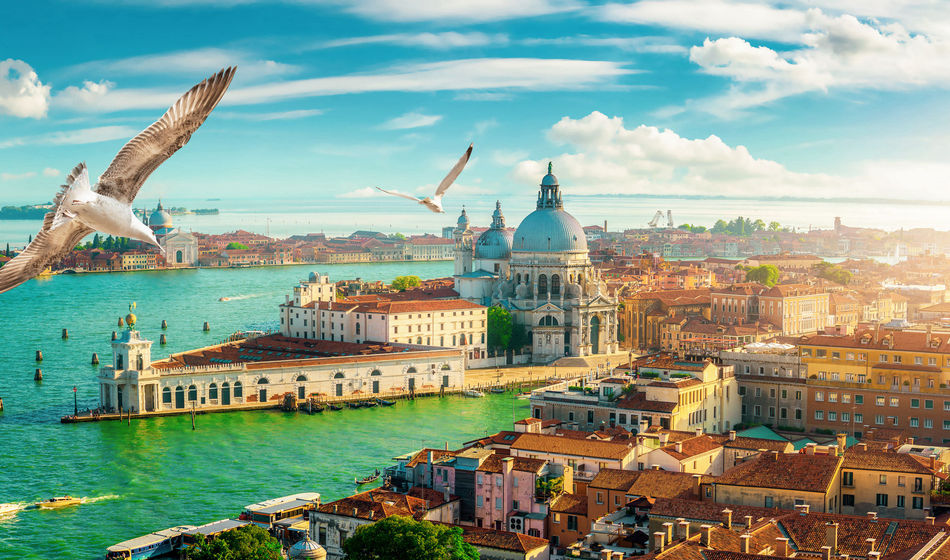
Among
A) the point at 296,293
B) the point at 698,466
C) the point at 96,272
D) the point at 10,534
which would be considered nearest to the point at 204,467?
the point at 10,534

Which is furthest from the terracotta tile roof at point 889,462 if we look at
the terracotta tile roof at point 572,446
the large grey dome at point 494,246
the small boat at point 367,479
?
the large grey dome at point 494,246

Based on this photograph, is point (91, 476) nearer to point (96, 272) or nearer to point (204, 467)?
point (204, 467)

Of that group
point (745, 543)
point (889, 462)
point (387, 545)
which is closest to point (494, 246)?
point (889, 462)

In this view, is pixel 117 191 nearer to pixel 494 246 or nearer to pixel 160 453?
pixel 160 453

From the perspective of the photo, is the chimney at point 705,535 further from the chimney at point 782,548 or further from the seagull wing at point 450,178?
the seagull wing at point 450,178

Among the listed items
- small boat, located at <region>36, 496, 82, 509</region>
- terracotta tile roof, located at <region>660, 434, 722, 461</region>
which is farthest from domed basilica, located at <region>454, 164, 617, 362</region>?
small boat, located at <region>36, 496, 82, 509</region>

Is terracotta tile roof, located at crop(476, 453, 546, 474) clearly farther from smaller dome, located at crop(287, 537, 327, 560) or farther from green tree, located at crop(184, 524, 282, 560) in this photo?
green tree, located at crop(184, 524, 282, 560)

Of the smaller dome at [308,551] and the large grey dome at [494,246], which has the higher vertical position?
the large grey dome at [494,246]
